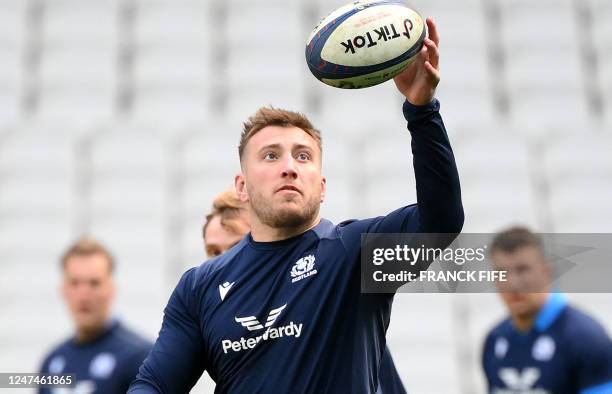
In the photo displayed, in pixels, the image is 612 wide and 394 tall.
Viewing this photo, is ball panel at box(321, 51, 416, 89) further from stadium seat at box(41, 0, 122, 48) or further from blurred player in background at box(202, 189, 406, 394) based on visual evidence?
stadium seat at box(41, 0, 122, 48)

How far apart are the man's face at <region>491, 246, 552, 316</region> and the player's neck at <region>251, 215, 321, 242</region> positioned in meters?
2.50

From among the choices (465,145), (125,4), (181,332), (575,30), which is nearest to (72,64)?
(125,4)

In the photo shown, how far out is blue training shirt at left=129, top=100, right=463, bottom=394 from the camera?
2.98 meters

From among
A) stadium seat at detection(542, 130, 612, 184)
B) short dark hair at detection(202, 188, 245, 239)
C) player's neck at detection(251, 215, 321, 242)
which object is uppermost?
stadium seat at detection(542, 130, 612, 184)

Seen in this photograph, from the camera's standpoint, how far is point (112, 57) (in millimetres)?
10984

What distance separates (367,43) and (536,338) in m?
3.10

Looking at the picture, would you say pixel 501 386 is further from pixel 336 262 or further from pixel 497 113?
pixel 497 113

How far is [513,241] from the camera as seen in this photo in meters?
5.73

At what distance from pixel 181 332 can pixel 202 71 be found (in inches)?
304

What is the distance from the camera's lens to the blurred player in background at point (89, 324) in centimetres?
609

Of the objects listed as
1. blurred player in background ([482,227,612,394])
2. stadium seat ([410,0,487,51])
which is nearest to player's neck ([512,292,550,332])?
blurred player in background ([482,227,612,394])

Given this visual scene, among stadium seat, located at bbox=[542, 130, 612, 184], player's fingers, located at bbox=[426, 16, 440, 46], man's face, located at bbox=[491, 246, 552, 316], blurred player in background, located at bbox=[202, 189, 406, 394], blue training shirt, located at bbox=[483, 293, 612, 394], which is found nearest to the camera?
A: player's fingers, located at bbox=[426, 16, 440, 46]

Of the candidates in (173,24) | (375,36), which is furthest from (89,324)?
(173,24)

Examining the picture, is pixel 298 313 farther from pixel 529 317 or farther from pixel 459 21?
pixel 459 21
